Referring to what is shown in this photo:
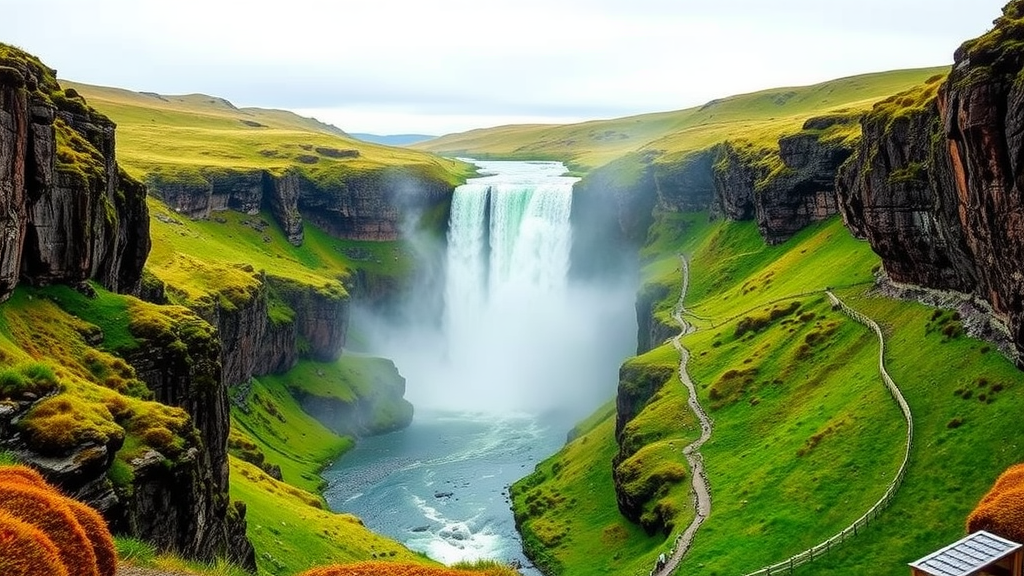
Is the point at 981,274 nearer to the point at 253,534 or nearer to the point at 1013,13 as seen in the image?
the point at 1013,13

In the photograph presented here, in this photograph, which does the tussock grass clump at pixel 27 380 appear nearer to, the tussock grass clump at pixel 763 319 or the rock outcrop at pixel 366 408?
the tussock grass clump at pixel 763 319

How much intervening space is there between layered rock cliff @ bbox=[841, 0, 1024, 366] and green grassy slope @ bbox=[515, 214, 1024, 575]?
5.69 m

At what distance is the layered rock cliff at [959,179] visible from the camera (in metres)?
56.8

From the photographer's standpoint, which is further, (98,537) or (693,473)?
(693,473)

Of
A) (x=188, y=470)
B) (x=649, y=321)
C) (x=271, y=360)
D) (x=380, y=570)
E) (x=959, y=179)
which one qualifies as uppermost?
(x=959, y=179)

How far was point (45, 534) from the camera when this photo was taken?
19266mm

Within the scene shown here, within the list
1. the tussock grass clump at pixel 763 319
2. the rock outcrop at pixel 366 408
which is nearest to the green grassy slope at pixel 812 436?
the tussock grass clump at pixel 763 319

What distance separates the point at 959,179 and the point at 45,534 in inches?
2603

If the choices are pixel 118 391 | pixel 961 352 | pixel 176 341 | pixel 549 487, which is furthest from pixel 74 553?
pixel 549 487

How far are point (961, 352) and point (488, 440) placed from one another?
9157 cm

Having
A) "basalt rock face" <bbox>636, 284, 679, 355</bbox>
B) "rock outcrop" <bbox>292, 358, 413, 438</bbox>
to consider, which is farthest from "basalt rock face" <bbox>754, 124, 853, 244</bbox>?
"rock outcrop" <bbox>292, 358, 413, 438</bbox>

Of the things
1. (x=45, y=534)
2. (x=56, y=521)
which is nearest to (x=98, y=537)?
→ (x=56, y=521)

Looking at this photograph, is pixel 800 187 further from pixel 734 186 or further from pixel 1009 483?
pixel 1009 483

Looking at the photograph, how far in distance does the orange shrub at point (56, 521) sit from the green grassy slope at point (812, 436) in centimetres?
4830
